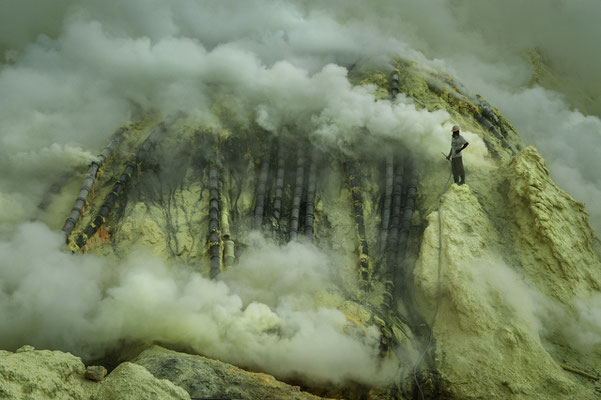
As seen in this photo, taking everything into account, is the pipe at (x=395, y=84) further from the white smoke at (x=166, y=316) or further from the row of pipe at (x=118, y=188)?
the white smoke at (x=166, y=316)

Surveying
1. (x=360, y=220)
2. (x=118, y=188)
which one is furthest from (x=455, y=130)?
(x=118, y=188)

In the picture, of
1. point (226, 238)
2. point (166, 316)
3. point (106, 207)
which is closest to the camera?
point (166, 316)

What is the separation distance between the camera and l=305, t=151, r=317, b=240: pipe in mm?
9669

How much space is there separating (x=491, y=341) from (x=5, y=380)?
629 cm

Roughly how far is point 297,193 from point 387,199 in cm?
193

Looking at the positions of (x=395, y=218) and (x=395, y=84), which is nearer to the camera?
(x=395, y=218)

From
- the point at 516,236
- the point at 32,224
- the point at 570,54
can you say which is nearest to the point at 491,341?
the point at 516,236

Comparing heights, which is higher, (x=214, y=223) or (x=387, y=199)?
(x=387, y=199)

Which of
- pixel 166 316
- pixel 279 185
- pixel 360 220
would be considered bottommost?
pixel 166 316

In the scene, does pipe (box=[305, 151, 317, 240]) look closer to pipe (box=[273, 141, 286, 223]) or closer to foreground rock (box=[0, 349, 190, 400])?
pipe (box=[273, 141, 286, 223])

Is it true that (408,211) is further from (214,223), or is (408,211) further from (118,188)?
(118,188)

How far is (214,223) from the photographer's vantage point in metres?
9.10

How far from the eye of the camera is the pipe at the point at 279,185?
391 inches

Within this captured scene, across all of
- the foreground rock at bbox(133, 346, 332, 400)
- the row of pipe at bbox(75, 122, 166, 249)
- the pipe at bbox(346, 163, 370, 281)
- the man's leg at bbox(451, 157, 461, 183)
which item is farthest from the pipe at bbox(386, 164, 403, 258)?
the row of pipe at bbox(75, 122, 166, 249)
